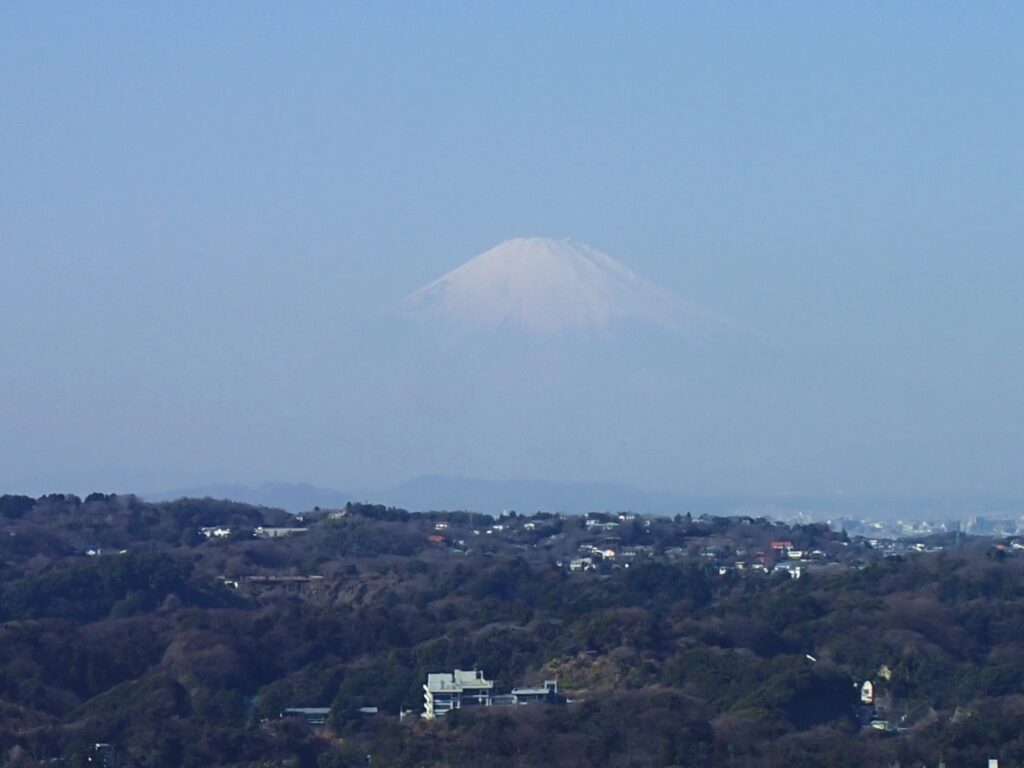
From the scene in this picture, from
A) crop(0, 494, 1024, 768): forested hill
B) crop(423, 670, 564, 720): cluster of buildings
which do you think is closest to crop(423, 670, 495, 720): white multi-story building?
crop(423, 670, 564, 720): cluster of buildings

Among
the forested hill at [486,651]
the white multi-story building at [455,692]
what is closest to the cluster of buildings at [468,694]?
the white multi-story building at [455,692]

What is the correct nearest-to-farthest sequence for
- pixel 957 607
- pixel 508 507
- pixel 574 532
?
1. pixel 957 607
2. pixel 574 532
3. pixel 508 507

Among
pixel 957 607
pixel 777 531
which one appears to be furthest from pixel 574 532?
pixel 957 607

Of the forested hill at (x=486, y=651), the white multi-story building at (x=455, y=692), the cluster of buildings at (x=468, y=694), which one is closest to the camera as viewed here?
the forested hill at (x=486, y=651)

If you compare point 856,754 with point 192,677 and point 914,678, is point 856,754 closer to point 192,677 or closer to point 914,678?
point 914,678

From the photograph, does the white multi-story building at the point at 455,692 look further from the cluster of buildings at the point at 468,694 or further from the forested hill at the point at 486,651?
the forested hill at the point at 486,651

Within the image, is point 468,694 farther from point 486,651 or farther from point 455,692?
point 486,651

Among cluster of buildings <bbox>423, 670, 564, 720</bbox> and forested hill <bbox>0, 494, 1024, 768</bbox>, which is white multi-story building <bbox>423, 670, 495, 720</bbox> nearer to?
cluster of buildings <bbox>423, 670, 564, 720</bbox>

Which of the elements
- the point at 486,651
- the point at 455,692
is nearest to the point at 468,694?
the point at 455,692

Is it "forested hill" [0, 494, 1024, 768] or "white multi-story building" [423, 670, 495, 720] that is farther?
"white multi-story building" [423, 670, 495, 720]
